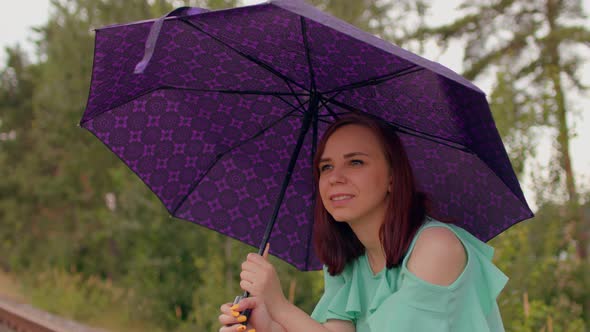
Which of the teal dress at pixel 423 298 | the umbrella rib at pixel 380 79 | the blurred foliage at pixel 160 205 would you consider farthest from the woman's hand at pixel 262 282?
the blurred foliage at pixel 160 205

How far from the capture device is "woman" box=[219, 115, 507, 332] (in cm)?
198

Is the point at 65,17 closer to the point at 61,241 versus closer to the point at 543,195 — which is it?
the point at 61,241

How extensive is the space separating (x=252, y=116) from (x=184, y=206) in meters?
0.57

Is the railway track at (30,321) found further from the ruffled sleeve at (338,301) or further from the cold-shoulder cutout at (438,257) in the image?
the cold-shoulder cutout at (438,257)

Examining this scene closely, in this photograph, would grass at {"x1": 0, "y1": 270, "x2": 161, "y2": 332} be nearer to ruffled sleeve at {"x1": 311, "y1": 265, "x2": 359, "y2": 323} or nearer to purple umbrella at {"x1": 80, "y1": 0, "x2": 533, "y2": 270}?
purple umbrella at {"x1": 80, "y1": 0, "x2": 533, "y2": 270}

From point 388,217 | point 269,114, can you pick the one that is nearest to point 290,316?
point 388,217

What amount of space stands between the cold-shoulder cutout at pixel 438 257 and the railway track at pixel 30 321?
4009mm

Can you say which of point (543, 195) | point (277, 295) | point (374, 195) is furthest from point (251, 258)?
point (543, 195)

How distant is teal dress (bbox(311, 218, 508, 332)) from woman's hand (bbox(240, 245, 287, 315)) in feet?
1.17

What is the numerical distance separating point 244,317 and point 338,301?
590mm

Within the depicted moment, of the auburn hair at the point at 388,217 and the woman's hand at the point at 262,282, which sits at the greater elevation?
the auburn hair at the point at 388,217

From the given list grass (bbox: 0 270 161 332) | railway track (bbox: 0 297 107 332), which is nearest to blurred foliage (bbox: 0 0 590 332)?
grass (bbox: 0 270 161 332)

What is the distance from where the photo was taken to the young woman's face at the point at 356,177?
2.26 metres

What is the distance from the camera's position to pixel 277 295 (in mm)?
2184
